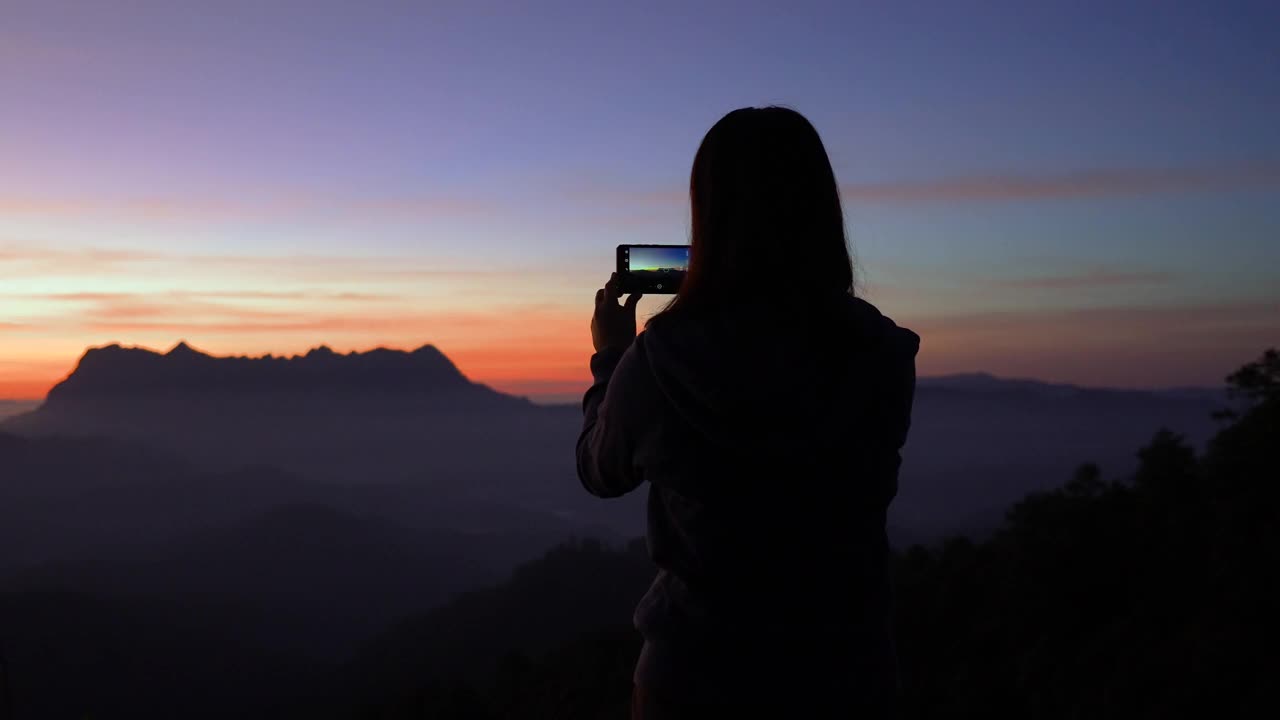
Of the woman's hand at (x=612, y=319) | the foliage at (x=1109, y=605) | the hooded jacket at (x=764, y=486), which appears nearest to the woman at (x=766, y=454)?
the hooded jacket at (x=764, y=486)

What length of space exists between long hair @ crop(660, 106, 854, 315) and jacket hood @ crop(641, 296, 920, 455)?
60 millimetres

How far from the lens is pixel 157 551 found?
132 m

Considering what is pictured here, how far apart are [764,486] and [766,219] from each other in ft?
1.79

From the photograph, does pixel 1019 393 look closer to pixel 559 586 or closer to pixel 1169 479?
pixel 559 586

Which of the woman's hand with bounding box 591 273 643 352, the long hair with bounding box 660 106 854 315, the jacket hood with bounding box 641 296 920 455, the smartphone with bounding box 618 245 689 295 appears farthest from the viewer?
the smartphone with bounding box 618 245 689 295

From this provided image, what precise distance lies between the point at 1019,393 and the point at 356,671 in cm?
11679

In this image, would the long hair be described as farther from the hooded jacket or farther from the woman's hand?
the woman's hand

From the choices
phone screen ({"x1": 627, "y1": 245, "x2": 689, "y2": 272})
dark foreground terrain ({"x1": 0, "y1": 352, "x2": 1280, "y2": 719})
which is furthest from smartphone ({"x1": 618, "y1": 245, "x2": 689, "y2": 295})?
dark foreground terrain ({"x1": 0, "y1": 352, "x2": 1280, "y2": 719})

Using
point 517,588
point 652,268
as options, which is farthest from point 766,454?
point 517,588

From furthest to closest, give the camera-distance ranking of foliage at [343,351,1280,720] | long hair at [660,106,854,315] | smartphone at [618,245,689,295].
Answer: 1. foliage at [343,351,1280,720]
2. smartphone at [618,245,689,295]
3. long hair at [660,106,854,315]

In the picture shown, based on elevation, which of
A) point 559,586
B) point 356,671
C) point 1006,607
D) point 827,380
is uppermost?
point 827,380

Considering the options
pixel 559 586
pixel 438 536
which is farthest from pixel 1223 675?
pixel 438 536

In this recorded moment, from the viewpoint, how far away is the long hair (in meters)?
1.77

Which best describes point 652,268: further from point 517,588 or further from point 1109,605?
point 517,588
